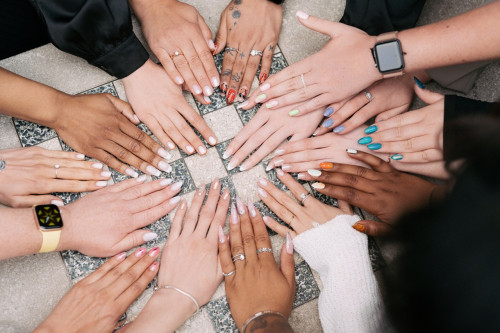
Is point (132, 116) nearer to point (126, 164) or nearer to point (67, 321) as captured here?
point (126, 164)

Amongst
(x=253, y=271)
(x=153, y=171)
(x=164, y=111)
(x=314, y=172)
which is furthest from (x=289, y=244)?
(x=164, y=111)

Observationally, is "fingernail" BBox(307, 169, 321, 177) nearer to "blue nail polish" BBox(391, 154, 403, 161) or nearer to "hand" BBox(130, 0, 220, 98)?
"blue nail polish" BBox(391, 154, 403, 161)

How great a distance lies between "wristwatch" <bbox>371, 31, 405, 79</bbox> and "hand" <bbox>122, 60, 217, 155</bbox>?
25.2 inches

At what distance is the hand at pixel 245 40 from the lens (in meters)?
1.52

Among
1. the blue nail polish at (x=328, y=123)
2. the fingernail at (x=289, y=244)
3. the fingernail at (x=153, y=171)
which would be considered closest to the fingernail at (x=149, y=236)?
the fingernail at (x=153, y=171)

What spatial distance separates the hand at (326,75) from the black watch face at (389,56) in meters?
A: 0.03

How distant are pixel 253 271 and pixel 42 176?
808 mm

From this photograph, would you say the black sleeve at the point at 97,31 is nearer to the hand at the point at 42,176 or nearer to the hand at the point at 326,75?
the hand at the point at 42,176

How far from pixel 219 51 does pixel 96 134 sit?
577 millimetres

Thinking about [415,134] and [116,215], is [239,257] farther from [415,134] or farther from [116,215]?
[415,134]

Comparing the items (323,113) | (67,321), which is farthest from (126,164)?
(323,113)

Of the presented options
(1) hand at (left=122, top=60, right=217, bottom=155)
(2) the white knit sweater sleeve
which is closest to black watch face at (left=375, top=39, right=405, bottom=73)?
(2) the white knit sweater sleeve

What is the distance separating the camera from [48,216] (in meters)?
1.27

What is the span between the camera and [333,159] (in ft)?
4.69
